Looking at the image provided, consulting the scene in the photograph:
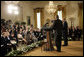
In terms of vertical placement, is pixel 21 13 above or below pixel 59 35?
above

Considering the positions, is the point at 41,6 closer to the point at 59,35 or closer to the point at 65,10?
the point at 65,10

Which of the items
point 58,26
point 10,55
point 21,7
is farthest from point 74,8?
point 10,55

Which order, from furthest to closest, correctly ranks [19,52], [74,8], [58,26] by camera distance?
1. [74,8]
2. [58,26]
3. [19,52]

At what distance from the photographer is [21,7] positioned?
1121 centimetres

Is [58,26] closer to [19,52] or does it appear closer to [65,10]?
[19,52]

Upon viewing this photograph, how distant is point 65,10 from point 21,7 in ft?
13.0

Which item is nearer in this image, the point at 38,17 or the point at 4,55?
the point at 4,55

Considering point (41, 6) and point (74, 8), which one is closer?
point (74, 8)

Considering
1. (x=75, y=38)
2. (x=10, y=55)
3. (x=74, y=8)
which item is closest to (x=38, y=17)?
(x=74, y=8)

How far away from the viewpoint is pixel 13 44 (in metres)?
5.38

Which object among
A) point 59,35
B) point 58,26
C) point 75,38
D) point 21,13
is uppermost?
point 21,13

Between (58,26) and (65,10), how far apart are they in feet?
19.7

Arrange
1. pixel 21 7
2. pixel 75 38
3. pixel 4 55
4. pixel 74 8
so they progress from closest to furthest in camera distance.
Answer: pixel 4 55, pixel 75 38, pixel 74 8, pixel 21 7

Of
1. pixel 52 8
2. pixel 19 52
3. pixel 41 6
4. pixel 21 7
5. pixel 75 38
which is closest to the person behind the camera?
pixel 19 52
